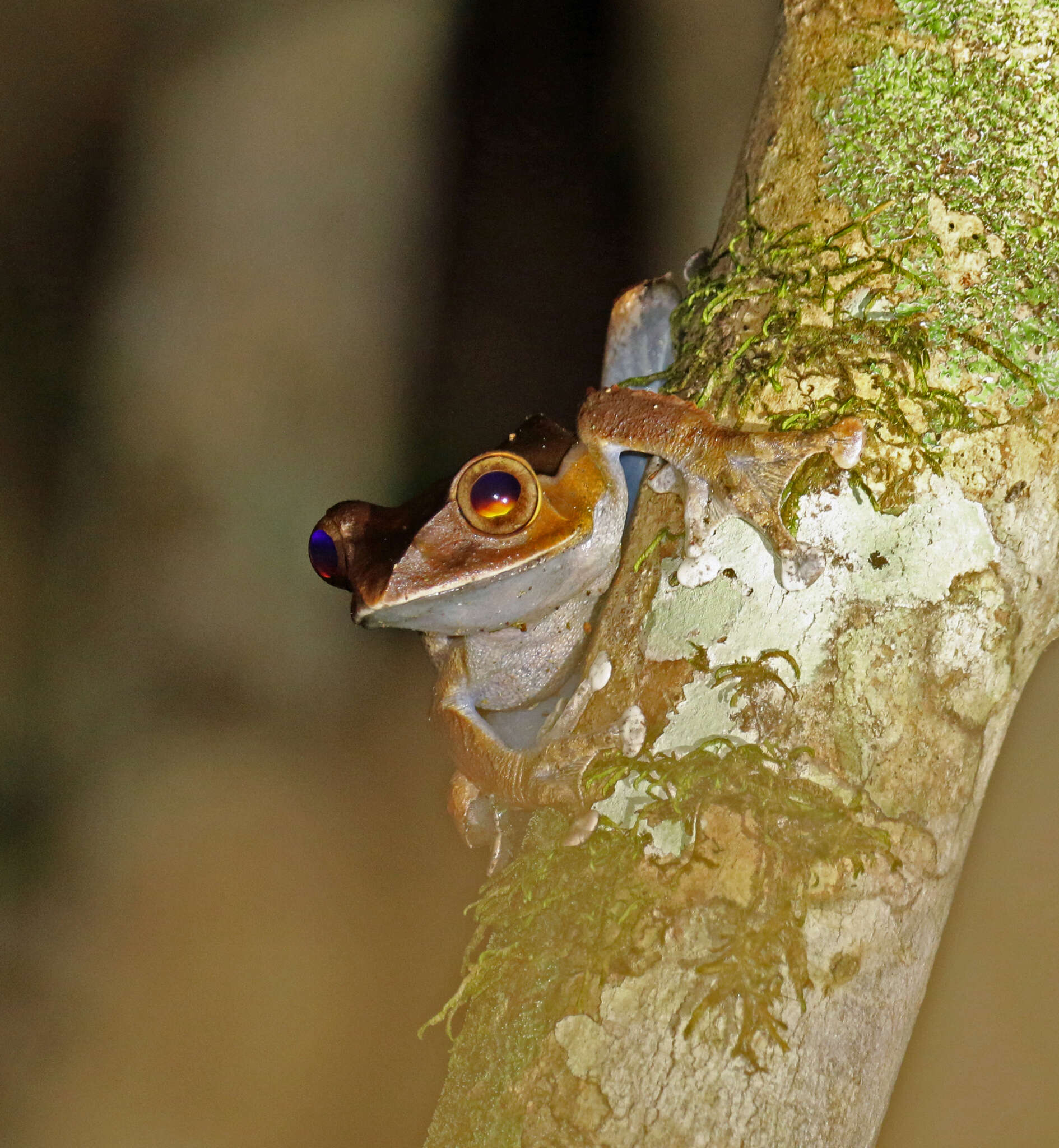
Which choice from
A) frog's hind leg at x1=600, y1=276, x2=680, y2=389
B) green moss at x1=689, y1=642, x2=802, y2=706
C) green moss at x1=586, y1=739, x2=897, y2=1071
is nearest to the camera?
green moss at x1=586, y1=739, x2=897, y2=1071

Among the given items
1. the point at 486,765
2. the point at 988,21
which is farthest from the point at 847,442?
the point at 486,765

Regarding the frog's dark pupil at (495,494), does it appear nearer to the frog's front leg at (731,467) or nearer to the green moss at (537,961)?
the frog's front leg at (731,467)

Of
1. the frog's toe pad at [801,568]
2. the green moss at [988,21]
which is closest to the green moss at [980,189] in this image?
the green moss at [988,21]

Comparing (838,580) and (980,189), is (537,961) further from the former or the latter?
(980,189)

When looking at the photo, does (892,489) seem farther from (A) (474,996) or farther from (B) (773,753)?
(A) (474,996)

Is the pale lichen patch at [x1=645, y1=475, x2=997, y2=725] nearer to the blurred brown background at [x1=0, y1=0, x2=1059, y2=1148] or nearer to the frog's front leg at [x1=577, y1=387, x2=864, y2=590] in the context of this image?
the frog's front leg at [x1=577, y1=387, x2=864, y2=590]

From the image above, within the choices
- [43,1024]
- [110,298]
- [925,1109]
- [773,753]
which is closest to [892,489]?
[773,753]

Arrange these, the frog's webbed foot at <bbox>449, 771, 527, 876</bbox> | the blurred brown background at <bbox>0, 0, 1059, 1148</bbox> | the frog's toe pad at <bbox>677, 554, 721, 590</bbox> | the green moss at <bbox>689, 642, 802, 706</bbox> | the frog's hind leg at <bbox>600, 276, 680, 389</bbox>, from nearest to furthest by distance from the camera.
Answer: the green moss at <bbox>689, 642, 802, 706</bbox> < the frog's toe pad at <bbox>677, 554, 721, 590</bbox> < the frog's webbed foot at <bbox>449, 771, 527, 876</bbox> < the frog's hind leg at <bbox>600, 276, 680, 389</bbox> < the blurred brown background at <bbox>0, 0, 1059, 1148</bbox>

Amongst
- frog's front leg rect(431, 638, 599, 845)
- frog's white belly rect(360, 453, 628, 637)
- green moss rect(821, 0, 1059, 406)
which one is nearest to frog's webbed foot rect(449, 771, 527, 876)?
frog's front leg rect(431, 638, 599, 845)
